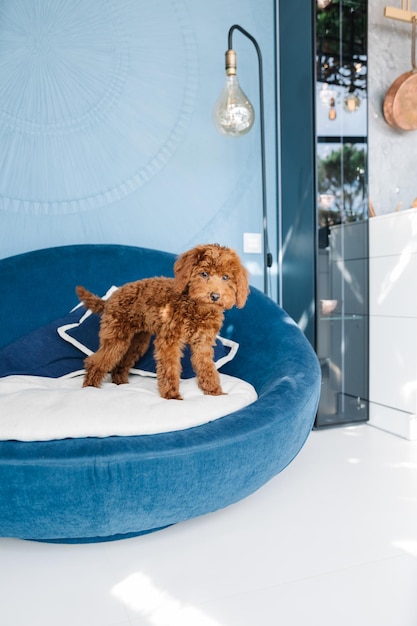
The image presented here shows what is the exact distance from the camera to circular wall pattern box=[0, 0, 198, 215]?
2232 millimetres

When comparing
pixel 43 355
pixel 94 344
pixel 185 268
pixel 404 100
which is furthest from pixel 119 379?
pixel 404 100

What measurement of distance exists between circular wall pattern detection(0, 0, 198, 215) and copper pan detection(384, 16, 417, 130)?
1125 millimetres

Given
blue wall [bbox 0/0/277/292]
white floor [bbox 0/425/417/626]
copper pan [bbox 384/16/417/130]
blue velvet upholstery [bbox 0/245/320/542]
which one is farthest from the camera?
copper pan [bbox 384/16/417/130]

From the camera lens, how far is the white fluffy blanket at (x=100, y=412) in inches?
47.5

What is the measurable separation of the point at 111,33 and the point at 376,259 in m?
1.75

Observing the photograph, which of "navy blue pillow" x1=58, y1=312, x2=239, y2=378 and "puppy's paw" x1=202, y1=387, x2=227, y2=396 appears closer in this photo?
"puppy's paw" x1=202, y1=387, x2=227, y2=396

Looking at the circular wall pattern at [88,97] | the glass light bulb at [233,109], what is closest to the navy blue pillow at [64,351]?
the circular wall pattern at [88,97]

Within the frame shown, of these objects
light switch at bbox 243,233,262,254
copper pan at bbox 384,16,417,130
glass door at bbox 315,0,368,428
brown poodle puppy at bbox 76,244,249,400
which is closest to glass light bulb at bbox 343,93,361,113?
glass door at bbox 315,0,368,428

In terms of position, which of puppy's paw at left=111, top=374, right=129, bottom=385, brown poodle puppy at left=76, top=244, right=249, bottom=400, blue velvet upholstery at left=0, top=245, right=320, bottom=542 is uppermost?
brown poodle puppy at left=76, top=244, right=249, bottom=400

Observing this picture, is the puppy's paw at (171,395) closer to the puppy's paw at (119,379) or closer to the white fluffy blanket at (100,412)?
the white fluffy blanket at (100,412)

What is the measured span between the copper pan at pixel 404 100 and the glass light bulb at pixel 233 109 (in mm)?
1004

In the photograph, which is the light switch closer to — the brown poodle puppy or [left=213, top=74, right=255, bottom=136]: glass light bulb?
[left=213, top=74, right=255, bottom=136]: glass light bulb

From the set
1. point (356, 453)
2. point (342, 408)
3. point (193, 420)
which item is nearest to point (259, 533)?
point (193, 420)

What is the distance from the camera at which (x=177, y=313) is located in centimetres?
149
